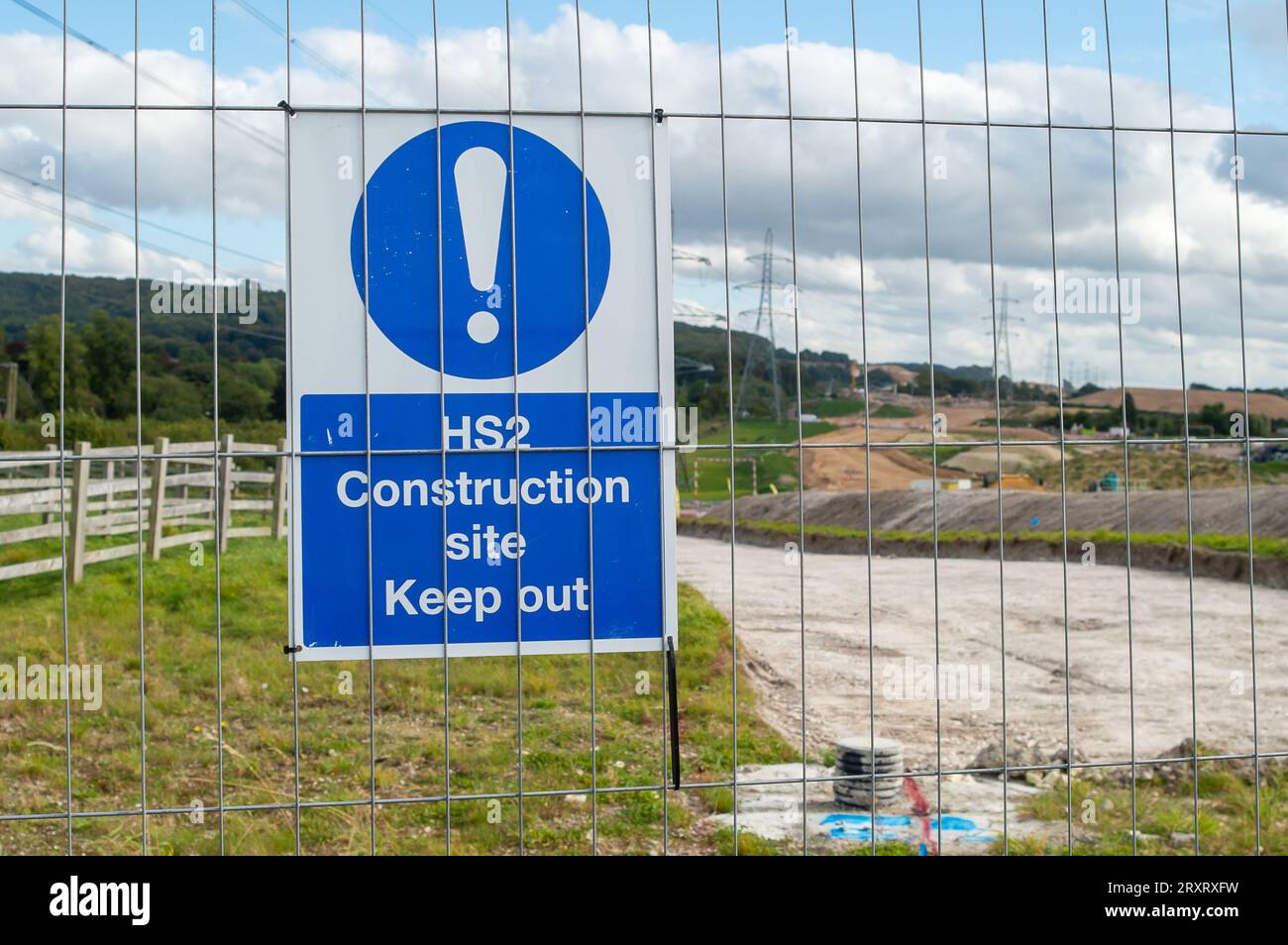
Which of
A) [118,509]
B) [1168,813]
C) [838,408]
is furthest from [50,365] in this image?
[1168,813]

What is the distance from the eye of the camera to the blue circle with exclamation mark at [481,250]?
3906mm

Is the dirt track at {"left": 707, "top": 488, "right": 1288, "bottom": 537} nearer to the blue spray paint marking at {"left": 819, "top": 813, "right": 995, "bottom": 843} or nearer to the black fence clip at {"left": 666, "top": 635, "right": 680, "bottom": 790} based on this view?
the blue spray paint marking at {"left": 819, "top": 813, "right": 995, "bottom": 843}

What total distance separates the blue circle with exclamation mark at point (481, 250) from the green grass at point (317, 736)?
1428 mm

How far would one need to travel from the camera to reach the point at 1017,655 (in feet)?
51.9

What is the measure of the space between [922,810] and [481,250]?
479cm

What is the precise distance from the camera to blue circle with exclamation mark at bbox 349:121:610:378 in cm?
391

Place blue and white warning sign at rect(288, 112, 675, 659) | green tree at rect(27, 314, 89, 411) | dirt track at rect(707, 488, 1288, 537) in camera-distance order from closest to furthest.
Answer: blue and white warning sign at rect(288, 112, 675, 659) < dirt track at rect(707, 488, 1288, 537) < green tree at rect(27, 314, 89, 411)

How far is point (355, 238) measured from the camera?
3.90 m

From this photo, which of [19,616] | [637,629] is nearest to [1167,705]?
[637,629]

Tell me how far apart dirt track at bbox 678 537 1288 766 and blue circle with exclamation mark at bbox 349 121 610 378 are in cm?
249

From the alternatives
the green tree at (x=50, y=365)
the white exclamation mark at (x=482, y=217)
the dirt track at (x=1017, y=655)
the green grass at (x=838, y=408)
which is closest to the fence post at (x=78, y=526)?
the dirt track at (x=1017, y=655)

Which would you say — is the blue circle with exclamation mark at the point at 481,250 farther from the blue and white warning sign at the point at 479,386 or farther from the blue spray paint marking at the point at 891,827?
the blue spray paint marking at the point at 891,827

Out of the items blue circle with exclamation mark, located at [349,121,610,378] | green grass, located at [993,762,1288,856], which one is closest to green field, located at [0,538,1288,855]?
green grass, located at [993,762,1288,856]

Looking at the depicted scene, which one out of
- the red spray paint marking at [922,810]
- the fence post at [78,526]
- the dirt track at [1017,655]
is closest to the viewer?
the red spray paint marking at [922,810]
